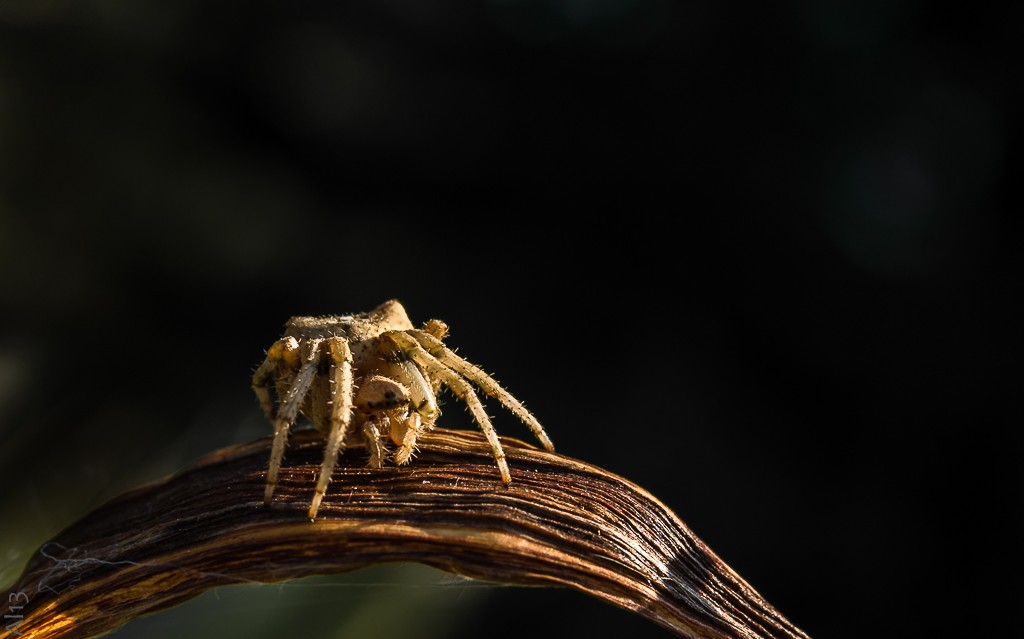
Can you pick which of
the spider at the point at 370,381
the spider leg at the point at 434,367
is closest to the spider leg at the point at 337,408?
the spider at the point at 370,381

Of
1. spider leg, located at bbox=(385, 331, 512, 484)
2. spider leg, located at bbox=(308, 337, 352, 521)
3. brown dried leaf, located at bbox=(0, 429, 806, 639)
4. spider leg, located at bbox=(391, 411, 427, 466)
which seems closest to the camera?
brown dried leaf, located at bbox=(0, 429, 806, 639)

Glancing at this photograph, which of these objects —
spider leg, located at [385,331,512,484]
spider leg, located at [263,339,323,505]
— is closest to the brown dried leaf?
spider leg, located at [263,339,323,505]

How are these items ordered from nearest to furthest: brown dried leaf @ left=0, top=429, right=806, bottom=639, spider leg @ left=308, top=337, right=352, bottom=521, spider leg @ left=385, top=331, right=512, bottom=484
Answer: brown dried leaf @ left=0, top=429, right=806, bottom=639 → spider leg @ left=308, top=337, right=352, bottom=521 → spider leg @ left=385, top=331, right=512, bottom=484

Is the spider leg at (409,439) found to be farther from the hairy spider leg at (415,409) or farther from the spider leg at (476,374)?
the spider leg at (476,374)

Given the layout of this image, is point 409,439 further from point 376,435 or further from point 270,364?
point 270,364

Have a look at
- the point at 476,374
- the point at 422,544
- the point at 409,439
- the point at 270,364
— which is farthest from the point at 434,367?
the point at 422,544

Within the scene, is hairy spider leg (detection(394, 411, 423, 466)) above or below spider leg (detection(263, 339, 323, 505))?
below

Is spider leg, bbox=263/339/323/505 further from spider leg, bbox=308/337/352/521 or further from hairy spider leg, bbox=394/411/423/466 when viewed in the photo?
hairy spider leg, bbox=394/411/423/466
